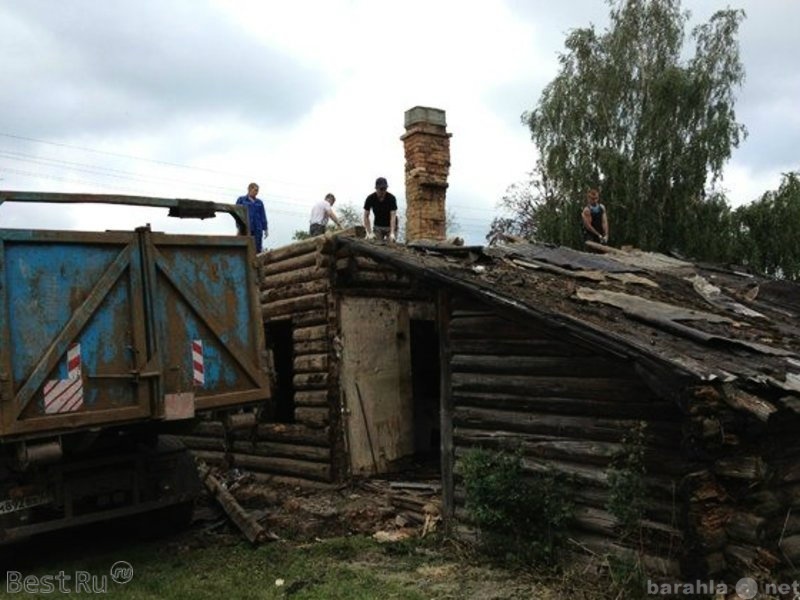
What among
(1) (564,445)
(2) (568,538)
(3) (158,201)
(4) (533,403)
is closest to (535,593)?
(2) (568,538)

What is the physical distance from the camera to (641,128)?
22.4 m

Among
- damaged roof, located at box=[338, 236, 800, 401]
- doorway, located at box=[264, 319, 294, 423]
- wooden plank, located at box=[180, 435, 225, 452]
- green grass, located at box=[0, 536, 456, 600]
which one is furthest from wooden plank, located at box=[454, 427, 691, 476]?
wooden plank, located at box=[180, 435, 225, 452]

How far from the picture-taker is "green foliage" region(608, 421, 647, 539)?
5746 millimetres

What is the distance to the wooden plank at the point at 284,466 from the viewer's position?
948 cm

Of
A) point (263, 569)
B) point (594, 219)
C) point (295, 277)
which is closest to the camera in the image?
point (263, 569)

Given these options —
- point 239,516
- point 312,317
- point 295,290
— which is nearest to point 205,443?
point 295,290

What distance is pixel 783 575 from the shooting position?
557cm

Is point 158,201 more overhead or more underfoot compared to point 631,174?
more underfoot

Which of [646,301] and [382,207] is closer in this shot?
[646,301]

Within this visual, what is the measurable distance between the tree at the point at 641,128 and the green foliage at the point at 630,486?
56.3 feet

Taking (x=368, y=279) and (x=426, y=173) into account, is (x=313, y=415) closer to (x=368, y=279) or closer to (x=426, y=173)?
(x=368, y=279)

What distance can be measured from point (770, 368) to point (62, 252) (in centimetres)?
578

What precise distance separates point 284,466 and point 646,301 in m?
5.53

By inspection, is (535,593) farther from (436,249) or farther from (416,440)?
(416,440)
